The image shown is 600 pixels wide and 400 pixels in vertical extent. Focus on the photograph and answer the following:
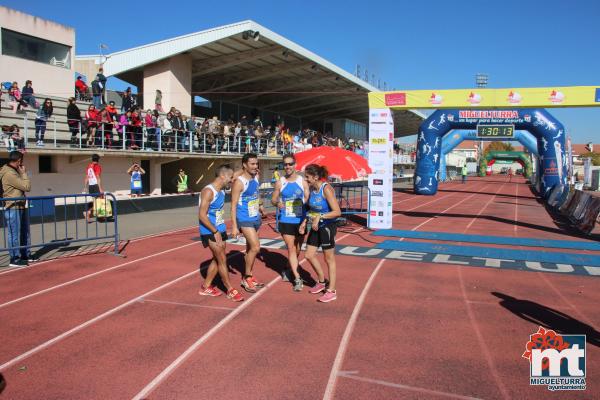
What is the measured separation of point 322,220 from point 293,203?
1.83 feet

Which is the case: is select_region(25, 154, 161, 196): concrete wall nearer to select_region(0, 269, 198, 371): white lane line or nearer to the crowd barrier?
select_region(0, 269, 198, 371): white lane line

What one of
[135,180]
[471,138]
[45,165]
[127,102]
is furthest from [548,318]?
[471,138]

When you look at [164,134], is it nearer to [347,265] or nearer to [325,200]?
[347,265]

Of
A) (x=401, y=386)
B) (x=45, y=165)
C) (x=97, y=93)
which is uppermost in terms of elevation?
(x=97, y=93)

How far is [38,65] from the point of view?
18.0 meters

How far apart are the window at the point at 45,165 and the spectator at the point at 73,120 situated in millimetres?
1100

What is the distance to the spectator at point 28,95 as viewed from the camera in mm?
15641

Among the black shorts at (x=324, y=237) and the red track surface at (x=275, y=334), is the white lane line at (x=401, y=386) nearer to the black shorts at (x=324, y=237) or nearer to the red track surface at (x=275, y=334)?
the red track surface at (x=275, y=334)

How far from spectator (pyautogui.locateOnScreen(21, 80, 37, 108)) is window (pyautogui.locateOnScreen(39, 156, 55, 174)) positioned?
189 centimetres

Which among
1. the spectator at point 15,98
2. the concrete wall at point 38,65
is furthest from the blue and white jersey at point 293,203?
the concrete wall at point 38,65

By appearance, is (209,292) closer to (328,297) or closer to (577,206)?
(328,297)

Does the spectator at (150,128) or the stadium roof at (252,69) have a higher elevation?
the stadium roof at (252,69)

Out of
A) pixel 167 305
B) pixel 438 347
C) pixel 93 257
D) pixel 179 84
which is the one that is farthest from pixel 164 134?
pixel 438 347

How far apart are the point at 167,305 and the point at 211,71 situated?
74.5ft
